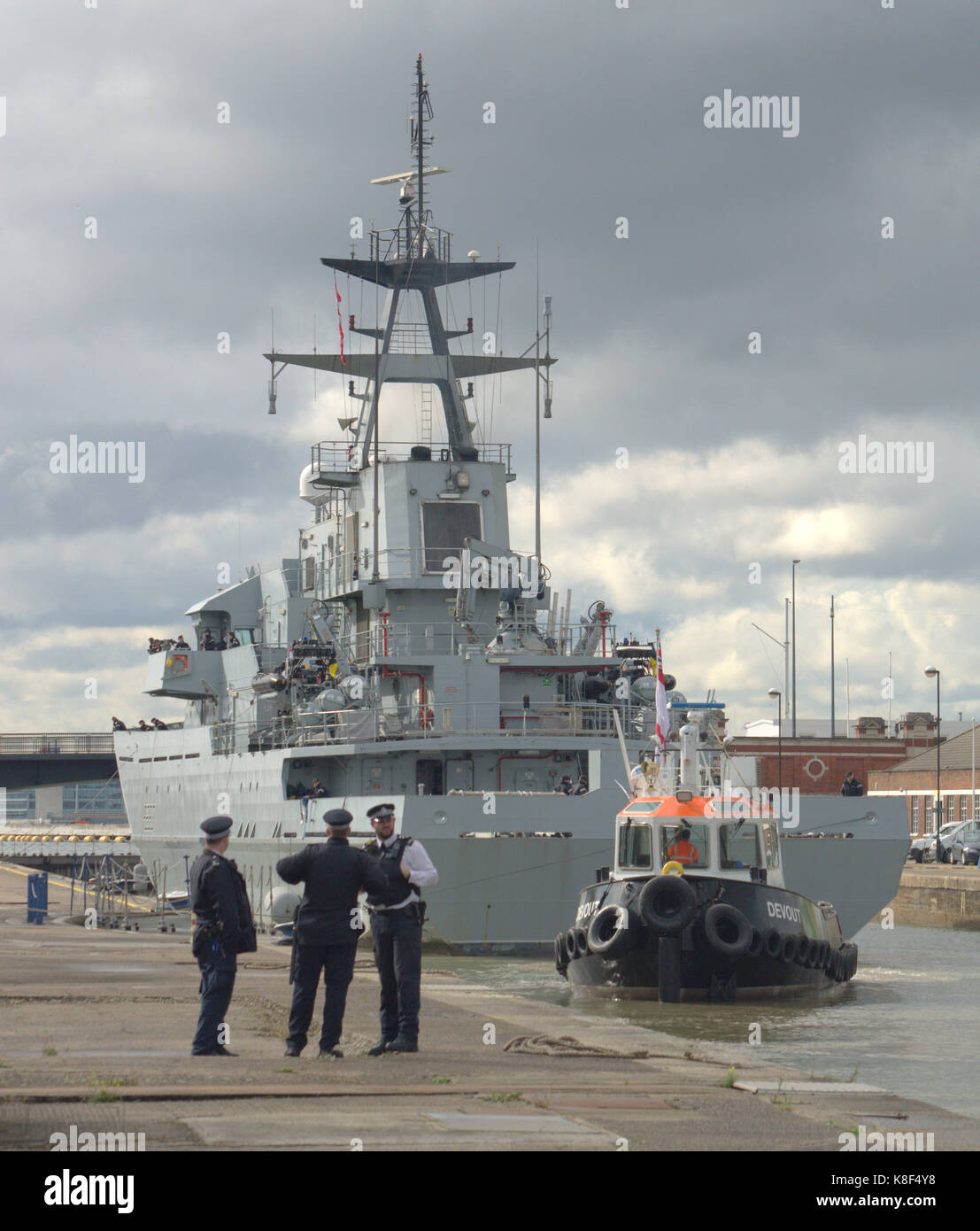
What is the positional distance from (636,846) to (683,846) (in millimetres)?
724

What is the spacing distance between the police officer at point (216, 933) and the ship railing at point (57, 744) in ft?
245

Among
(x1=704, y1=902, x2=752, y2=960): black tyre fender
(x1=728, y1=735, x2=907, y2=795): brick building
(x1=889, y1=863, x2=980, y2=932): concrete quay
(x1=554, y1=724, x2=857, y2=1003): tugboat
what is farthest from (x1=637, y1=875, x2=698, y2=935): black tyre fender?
(x1=728, y1=735, x2=907, y2=795): brick building

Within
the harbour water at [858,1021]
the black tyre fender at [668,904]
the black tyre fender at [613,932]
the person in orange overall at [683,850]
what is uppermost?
the person in orange overall at [683,850]

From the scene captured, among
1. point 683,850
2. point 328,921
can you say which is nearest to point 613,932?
point 683,850

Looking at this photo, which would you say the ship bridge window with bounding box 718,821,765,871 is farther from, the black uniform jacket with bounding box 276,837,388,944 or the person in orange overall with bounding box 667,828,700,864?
the black uniform jacket with bounding box 276,837,388,944

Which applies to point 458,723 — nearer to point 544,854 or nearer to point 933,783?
point 544,854

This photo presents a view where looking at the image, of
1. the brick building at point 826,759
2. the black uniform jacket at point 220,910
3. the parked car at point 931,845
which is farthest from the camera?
the brick building at point 826,759

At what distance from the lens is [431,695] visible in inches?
1324

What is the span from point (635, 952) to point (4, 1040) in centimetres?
1185

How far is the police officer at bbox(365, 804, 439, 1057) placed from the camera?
483 inches

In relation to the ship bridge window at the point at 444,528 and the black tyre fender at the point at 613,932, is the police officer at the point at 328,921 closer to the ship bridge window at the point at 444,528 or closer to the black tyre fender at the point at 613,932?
the black tyre fender at the point at 613,932

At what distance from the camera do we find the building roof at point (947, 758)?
259ft

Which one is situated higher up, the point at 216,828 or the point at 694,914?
the point at 216,828

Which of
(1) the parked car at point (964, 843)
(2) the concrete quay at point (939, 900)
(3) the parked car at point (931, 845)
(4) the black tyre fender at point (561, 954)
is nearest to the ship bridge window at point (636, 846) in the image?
(4) the black tyre fender at point (561, 954)
